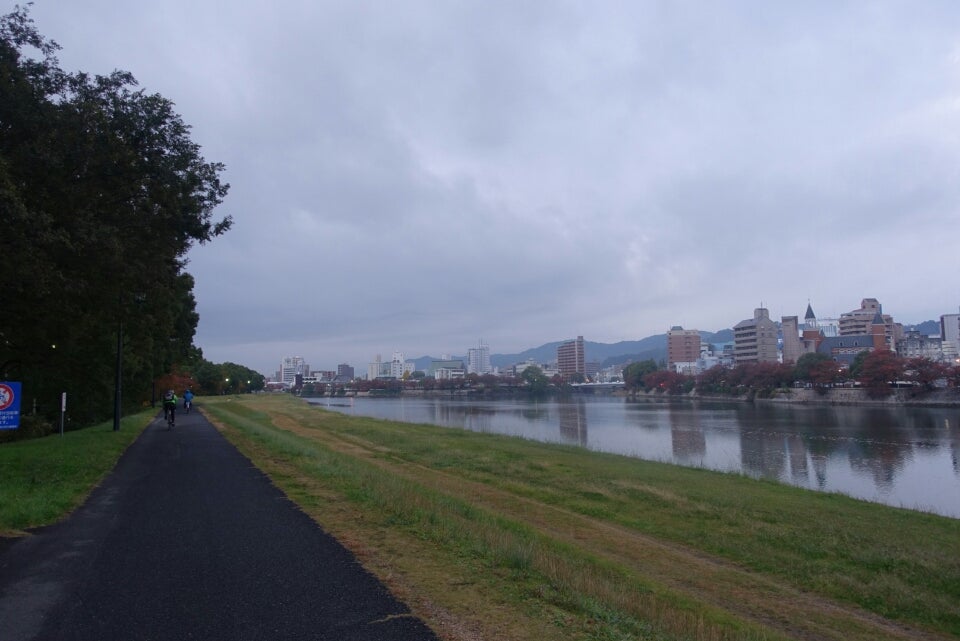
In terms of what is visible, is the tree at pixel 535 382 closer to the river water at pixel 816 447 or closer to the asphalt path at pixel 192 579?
the river water at pixel 816 447

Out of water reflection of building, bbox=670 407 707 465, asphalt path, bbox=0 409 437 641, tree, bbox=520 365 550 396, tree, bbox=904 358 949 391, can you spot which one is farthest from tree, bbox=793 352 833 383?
asphalt path, bbox=0 409 437 641

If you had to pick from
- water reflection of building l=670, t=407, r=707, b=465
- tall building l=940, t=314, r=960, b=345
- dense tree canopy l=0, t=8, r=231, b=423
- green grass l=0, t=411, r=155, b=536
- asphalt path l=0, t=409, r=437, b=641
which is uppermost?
tall building l=940, t=314, r=960, b=345

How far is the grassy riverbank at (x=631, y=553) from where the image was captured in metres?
6.43

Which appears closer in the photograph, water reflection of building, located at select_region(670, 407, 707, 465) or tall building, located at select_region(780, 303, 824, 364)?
water reflection of building, located at select_region(670, 407, 707, 465)

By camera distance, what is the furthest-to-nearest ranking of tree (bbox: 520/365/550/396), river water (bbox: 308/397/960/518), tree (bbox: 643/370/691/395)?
tree (bbox: 520/365/550/396) → tree (bbox: 643/370/691/395) → river water (bbox: 308/397/960/518)

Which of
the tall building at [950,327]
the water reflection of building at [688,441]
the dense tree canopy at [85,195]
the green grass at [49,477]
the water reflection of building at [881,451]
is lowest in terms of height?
the water reflection of building at [881,451]

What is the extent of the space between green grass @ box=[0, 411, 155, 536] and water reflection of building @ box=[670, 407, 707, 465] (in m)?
23.2

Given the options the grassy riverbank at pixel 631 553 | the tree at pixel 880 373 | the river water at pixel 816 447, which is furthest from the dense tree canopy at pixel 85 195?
the tree at pixel 880 373

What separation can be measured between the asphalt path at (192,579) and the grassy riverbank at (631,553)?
0.49m

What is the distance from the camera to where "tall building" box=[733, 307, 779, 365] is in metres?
156

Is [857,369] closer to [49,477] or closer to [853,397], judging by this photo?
[853,397]

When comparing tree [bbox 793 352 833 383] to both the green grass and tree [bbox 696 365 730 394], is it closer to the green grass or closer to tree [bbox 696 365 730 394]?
tree [bbox 696 365 730 394]

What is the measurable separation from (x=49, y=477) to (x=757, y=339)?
524ft

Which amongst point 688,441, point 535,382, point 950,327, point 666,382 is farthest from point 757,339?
point 688,441
